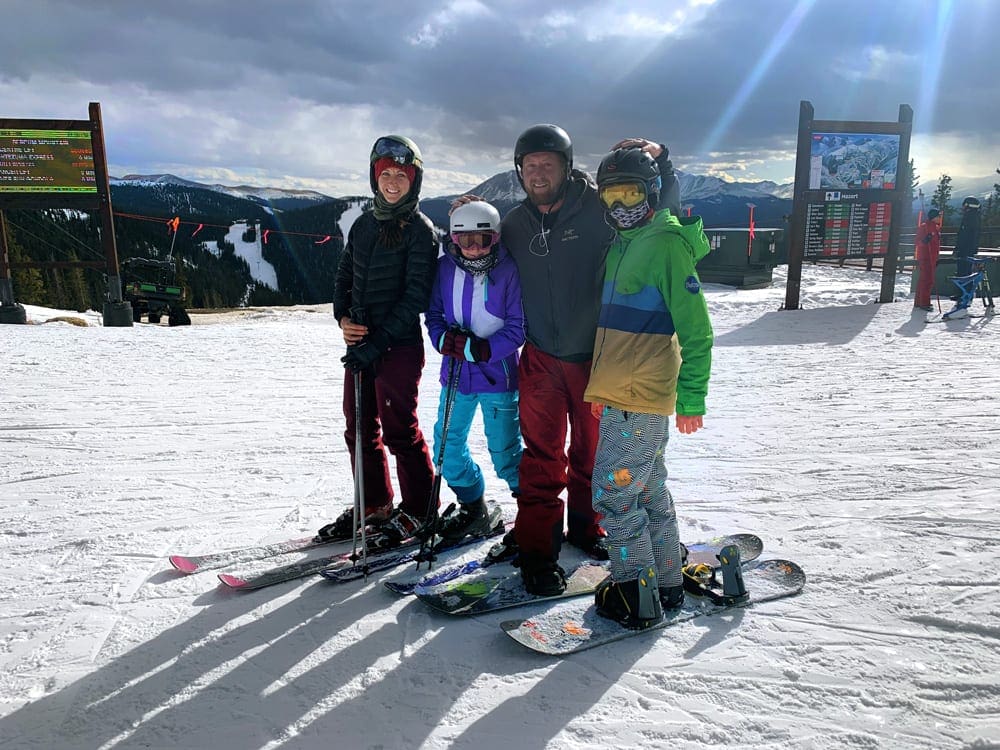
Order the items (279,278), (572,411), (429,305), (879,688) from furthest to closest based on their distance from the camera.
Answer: (279,278) < (429,305) < (572,411) < (879,688)

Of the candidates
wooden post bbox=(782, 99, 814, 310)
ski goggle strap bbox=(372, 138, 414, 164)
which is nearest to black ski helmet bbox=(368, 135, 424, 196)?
ski goggle strap bbox=(372, 138, 414, 164)

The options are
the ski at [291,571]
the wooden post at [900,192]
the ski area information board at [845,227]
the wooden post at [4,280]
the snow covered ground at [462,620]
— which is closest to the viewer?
the snow covered ground at [462,620]

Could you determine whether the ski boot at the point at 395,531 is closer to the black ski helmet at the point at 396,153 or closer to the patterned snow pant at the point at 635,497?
the patterned snow pant at the point at 635,497

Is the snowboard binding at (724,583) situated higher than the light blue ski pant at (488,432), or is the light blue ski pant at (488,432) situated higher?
the light blue ski pant at (488,432)

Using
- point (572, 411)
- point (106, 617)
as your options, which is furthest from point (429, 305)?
point (106, 617)

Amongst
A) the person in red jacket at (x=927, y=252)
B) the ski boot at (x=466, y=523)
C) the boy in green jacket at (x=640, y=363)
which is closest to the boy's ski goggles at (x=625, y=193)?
the boy in green jacket at (x=640, y=363)

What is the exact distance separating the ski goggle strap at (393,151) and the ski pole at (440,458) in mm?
1028

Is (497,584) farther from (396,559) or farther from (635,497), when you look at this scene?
(635,497)

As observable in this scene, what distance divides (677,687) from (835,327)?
9.08m

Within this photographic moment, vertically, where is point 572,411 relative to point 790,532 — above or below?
above

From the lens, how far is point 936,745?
75.4 inches

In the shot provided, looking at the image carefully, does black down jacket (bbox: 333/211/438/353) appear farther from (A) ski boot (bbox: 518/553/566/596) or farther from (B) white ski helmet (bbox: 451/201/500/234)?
(A) ski boot (bbox: 518/553/566/596)

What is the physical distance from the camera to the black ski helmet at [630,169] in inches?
94.7

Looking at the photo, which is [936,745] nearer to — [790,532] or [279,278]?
[790,532]
